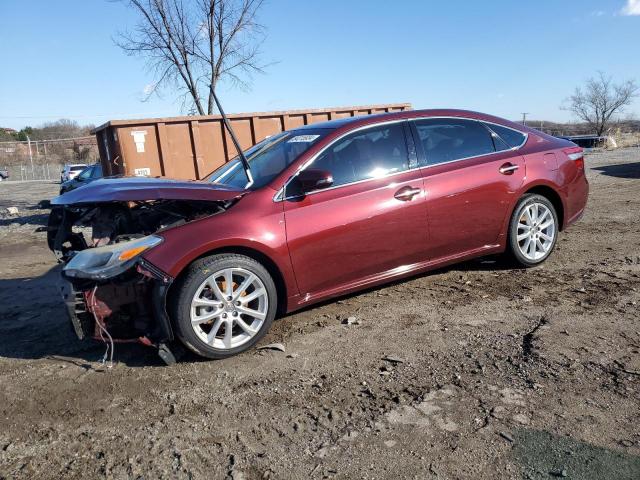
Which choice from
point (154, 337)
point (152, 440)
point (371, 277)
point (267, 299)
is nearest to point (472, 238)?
point (371, 277)

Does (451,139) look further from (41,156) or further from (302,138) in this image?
(41,156)

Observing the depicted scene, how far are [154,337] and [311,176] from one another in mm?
1653

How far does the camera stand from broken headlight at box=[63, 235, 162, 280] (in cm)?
355

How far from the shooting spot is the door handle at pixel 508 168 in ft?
16.5

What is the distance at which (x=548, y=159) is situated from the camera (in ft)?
17.6

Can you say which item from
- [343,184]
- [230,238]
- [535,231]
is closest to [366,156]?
[343,184]

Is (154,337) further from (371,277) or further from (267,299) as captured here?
(371,277)

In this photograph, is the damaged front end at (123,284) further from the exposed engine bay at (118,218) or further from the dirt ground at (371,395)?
the dirt ground at (371,395)

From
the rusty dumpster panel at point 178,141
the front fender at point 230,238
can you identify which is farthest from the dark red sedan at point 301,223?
the rusty dumpster panel at point 178,141

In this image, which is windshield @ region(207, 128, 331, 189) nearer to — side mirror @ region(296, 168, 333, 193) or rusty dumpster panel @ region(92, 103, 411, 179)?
side mirror @ region(296, 168, 333, 193)

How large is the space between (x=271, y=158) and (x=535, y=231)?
9.23ft

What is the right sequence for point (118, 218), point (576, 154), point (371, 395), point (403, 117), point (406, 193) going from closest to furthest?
point (371, 395)
point (118, 218)
point (406, 193)
point (403, 117)
point (576, 154)

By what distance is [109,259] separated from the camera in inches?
143

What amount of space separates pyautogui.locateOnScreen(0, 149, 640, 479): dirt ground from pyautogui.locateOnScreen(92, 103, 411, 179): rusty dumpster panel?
5.01 meters
